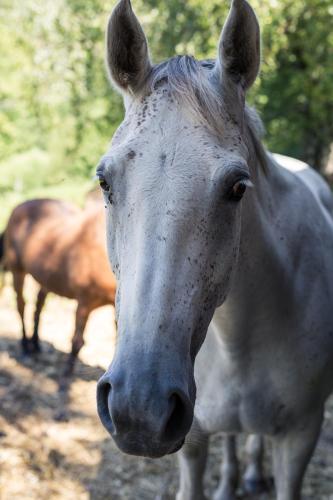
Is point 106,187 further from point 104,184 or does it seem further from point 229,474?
point 229,474

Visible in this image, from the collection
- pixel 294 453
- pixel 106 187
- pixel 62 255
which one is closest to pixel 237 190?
pixel 106 187

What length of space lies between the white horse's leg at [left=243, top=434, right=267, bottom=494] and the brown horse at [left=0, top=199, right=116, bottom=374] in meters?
1.53

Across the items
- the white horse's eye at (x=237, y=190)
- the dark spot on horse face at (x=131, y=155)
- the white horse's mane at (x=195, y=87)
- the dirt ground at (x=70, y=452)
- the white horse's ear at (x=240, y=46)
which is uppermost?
the white horse's ear at (x=240, y=46)

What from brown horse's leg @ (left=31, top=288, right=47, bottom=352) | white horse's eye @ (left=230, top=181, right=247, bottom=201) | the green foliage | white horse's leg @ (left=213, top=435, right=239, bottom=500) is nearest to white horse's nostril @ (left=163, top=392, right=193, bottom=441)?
white horse's eye @ (left=230, top=181, right=247, bottom=201)

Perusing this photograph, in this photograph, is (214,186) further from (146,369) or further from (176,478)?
(176,478)

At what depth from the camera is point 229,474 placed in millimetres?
3002

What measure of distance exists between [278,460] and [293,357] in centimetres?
52

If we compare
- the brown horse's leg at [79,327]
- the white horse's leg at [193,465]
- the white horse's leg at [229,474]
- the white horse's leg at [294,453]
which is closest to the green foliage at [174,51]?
the brown horse's leg at [79,327]

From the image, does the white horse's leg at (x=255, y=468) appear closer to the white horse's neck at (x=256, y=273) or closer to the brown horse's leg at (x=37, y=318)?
the white horse's neck at (x=256, y=273)

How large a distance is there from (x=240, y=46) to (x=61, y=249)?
10.6ft

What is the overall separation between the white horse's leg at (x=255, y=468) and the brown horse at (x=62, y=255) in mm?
1533

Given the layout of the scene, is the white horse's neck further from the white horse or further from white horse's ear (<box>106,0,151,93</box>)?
white horse's ear (<box>106,0,151,93</box>)

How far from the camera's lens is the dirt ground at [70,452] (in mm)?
3084

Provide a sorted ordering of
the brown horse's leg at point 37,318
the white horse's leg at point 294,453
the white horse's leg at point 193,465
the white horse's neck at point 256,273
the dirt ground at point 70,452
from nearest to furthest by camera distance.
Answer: the white horse's neck at point 256,273 < the white horse's leg at point 294,453 < the white horse's leg at point 193,465 < the dirt ground at point 70,452 < the brown horse's leg at point 37,318
